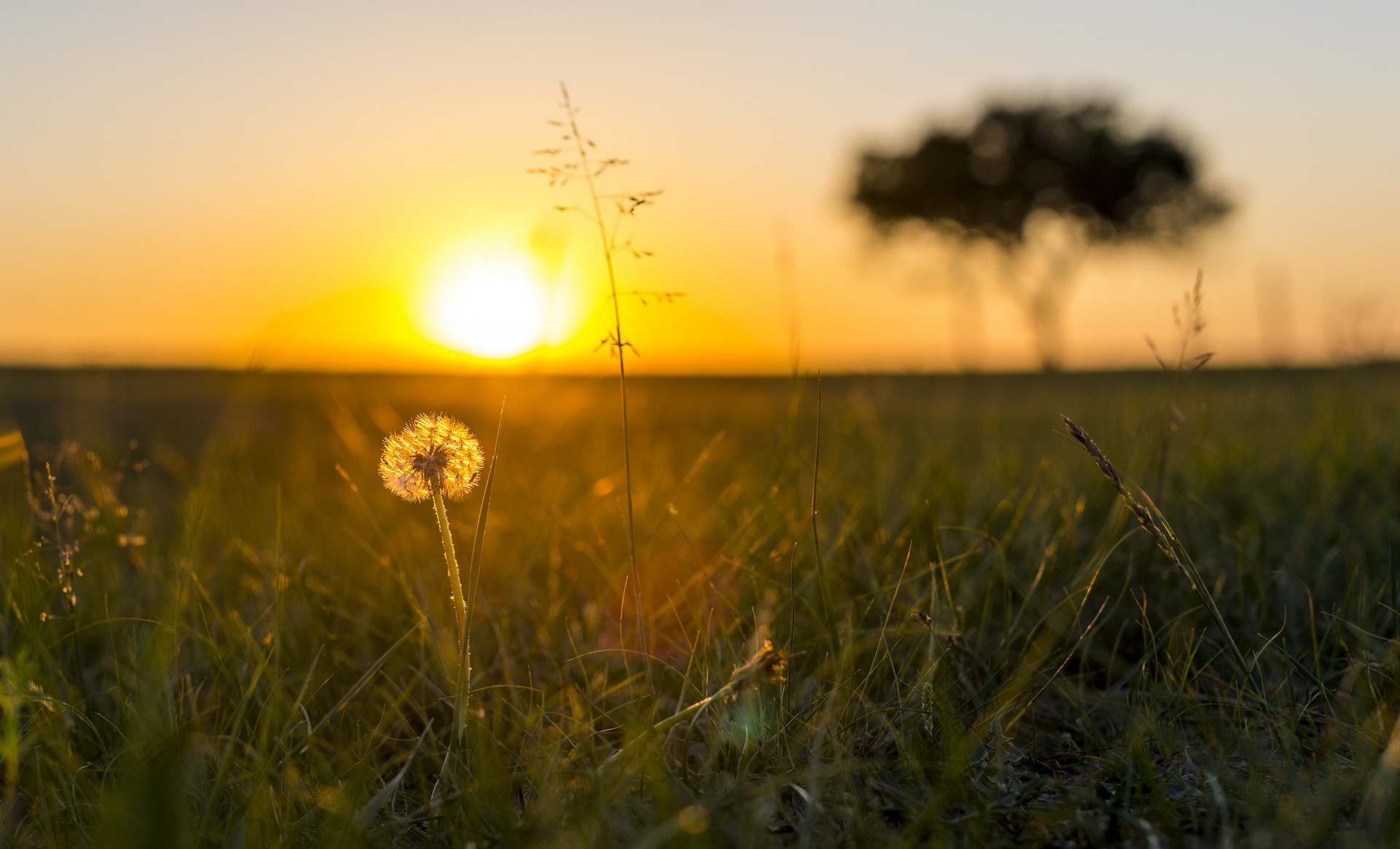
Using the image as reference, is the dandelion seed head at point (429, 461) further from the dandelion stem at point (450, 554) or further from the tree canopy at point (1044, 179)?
the tree canopy at point (1044, 179)

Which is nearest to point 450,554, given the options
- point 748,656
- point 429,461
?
point 429,461

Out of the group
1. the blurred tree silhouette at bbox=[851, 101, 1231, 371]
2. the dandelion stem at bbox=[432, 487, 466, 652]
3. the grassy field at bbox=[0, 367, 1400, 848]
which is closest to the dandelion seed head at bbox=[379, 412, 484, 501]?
the dandelion stem at bbox=[432, 487, 466, 652]

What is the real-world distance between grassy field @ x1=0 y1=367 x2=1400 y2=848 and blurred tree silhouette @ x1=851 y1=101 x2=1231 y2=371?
29.5 m

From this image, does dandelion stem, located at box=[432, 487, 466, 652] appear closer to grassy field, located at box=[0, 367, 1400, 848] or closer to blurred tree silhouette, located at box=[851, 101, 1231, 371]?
grassy field, located at box=[0, 367, 1400, 848]

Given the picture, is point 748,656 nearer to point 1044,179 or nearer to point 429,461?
point 429,461

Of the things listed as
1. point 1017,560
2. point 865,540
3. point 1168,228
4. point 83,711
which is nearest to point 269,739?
point 83,711

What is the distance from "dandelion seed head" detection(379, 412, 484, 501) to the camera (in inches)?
57.9

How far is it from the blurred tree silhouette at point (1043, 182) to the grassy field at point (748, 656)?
29518mm

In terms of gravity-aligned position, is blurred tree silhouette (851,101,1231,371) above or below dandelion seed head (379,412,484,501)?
above

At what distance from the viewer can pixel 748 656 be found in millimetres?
1731

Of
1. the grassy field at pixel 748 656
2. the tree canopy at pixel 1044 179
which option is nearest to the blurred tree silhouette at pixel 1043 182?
the tree canopy at pixel 1044 179

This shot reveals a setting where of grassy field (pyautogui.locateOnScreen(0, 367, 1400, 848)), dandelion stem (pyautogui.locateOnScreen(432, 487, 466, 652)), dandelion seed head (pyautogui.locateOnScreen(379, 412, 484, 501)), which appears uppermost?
dandelion seed head (pyautogui.locateOnScreen(379, 412, 484, 501))

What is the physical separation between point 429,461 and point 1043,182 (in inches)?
1322

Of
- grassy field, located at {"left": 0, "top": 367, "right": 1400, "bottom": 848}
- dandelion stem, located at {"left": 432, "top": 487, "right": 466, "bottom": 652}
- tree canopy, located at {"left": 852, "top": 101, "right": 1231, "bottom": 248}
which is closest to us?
grassy field, located at {"left": 0, "top": 367, "right": 1400, "bottom": 848}
